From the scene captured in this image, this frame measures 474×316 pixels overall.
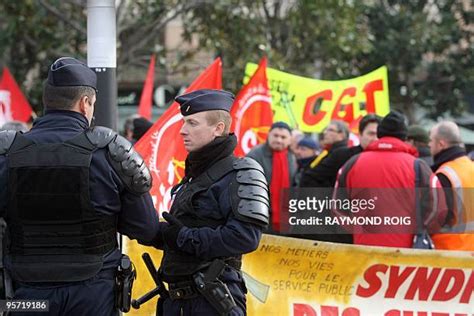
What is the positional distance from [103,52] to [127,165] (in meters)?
1.57

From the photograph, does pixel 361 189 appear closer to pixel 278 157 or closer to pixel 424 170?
pixel 424 170

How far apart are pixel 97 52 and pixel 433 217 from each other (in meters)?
2.97

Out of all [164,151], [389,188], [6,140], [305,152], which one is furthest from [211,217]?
[305,152]

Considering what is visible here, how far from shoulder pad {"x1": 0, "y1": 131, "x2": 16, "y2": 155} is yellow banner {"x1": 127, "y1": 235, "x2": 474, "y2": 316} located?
2.74m

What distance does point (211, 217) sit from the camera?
16.0ft

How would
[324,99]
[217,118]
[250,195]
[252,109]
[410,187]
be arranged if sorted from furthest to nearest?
1. [324,99]
2. [252,109]
3. [410,187]
4. [217,118]
5. [250,195]

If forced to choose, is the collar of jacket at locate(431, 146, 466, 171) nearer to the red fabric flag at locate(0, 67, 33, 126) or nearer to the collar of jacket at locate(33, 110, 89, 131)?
the collar of jacket at locate(33, 110, 89, 131)

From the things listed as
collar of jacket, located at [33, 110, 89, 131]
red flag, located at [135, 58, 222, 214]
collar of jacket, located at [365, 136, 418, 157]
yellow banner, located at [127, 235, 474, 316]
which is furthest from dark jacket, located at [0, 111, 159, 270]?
collar of jacket, located at [365, 136, 418, 157]

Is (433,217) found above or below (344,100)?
below

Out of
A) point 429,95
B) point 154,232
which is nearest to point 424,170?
point 154,232

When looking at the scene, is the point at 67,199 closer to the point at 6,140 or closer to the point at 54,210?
the point at 54,210

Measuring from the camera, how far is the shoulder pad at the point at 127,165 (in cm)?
447

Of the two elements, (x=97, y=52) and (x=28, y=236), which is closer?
(x=28, y=236)

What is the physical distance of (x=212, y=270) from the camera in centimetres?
484
